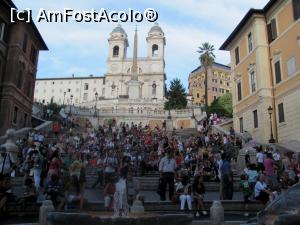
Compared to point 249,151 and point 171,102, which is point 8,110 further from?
point 171,102

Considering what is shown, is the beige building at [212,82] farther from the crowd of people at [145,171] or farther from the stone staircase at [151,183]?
the stone staircase at [151,183]

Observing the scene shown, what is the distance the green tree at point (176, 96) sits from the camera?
72.4m

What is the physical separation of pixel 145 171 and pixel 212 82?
9351 cm

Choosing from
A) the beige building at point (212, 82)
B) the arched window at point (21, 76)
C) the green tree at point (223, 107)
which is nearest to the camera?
the arched window at point (21, 76)

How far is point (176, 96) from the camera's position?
2886 inches

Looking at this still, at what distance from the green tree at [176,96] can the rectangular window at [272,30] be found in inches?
1709

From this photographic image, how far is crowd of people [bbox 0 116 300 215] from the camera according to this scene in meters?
11.8

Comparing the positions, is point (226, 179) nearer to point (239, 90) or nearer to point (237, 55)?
point (239, 90)

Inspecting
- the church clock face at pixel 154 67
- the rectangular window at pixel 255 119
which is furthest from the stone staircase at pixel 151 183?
the church clock face at pixel 154 67

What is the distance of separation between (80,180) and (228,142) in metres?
14.2

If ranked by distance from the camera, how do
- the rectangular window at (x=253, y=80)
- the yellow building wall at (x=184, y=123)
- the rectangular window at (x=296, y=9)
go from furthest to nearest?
the yellow building wall at (x=184, y=123), the rectangular window at (x=253, y=80), the rectangular window at (x=296, y=9)

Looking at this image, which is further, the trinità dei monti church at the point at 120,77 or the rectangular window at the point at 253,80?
the trinità dei monti church at the point at 120,77

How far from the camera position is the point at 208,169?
61.7 ft

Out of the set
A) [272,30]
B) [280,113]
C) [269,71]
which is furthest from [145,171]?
[272,30]
